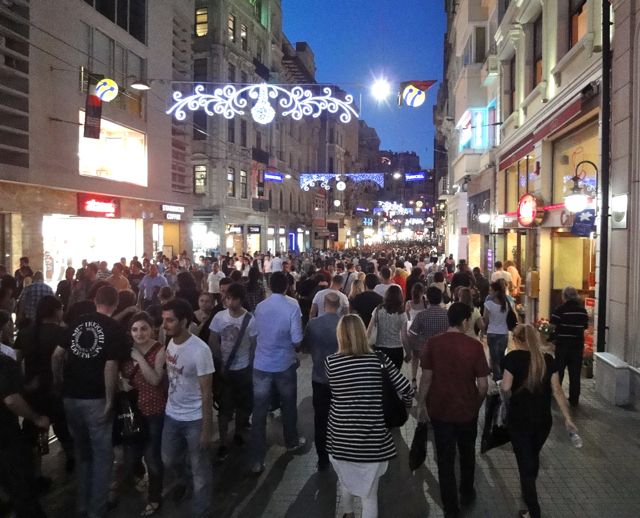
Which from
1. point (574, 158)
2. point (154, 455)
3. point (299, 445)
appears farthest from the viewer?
point (574, 158)

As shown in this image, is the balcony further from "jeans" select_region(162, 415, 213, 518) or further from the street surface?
"jeans" select_region(162, 415, 213, 518)

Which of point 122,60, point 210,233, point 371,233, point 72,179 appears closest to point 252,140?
point 210,233

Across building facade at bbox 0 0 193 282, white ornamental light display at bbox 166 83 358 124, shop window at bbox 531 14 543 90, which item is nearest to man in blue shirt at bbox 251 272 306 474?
white ornamental light display at bbox 166 83 358 124

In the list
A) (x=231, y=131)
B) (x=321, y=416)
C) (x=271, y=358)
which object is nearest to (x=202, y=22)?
(x=231, y=131)

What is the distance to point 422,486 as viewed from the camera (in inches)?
218

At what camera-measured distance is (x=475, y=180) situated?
24.2 meters

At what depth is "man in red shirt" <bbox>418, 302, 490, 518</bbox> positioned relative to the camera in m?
4.72

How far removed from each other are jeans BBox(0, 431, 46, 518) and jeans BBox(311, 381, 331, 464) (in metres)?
2.73

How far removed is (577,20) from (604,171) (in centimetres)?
475

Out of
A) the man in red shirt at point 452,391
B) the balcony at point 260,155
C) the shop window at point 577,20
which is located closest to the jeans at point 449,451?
the man in red shirt at point 452,391

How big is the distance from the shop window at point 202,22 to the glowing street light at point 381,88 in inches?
963

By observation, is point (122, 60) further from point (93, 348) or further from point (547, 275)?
point (93, 348)

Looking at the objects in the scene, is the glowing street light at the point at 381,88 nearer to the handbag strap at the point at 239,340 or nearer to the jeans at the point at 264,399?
the handbag strap at the point at 239,340

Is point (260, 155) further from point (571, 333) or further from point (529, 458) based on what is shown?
point (529, 458)
